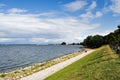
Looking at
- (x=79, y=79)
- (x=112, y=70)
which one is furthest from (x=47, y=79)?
(x=112, y=70)

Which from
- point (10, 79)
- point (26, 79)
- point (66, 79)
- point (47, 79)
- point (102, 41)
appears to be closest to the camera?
point (66, 79)

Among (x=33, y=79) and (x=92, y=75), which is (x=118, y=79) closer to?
(x=92, y=75)

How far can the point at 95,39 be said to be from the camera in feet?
639

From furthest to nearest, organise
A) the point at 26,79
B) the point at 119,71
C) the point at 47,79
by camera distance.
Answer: the point at 26,79
the point at 47,79
the point at 119,71

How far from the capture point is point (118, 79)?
63.8ft

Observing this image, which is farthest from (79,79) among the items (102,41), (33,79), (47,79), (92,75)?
(102,41)

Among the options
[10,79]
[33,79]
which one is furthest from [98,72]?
[10,79]

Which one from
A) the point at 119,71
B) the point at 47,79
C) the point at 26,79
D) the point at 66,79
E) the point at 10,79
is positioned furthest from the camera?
the point at 10,79

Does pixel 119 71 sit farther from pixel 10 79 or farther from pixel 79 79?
pixel 10 79

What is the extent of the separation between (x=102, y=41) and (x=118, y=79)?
16713 cm

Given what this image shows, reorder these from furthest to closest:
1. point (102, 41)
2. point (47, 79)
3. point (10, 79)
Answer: point (102, 41) < point (10, 79) < point (47, 79)

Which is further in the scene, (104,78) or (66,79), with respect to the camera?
(66,79)

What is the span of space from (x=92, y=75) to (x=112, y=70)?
6.58 ft

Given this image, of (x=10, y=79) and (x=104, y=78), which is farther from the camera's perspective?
(x=10, y=79)
